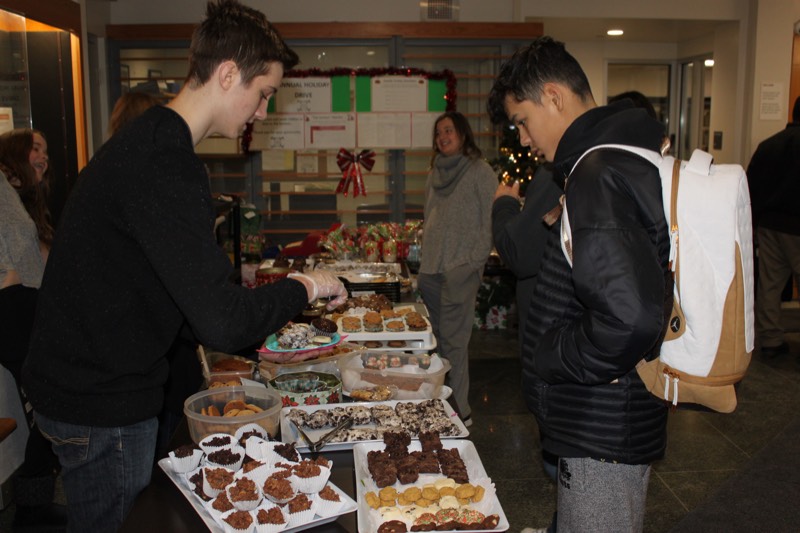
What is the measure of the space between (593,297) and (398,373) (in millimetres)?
916

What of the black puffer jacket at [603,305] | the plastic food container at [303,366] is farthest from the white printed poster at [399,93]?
the black puffer jacket at [603,305]

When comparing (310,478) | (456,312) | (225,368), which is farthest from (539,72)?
(456,312)

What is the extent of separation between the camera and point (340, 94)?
7.08 m

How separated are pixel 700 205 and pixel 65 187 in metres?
4.07

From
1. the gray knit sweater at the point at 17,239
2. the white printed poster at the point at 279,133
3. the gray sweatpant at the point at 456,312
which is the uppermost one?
the white printed poster at the point at 279,133

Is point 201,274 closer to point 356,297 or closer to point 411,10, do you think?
point 356,297

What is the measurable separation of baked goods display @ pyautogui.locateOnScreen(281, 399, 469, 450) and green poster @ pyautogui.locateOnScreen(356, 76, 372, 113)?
5.32 meters

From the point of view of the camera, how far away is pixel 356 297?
3.46m

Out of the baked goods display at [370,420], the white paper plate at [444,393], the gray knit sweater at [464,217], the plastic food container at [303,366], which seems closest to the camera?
the baked goods display at [370,420]

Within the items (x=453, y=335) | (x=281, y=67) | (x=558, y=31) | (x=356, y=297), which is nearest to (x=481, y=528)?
(x=281, y=67)

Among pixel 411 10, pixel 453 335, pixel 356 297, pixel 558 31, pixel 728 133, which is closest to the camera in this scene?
pixel 356 297

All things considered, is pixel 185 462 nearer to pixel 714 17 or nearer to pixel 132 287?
pixel 132 287

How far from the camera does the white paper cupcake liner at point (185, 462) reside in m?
1.65

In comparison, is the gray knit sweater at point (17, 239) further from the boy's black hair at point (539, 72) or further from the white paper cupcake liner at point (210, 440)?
the boy's black hair at point (539, 72)
